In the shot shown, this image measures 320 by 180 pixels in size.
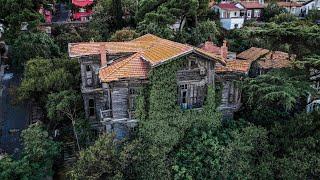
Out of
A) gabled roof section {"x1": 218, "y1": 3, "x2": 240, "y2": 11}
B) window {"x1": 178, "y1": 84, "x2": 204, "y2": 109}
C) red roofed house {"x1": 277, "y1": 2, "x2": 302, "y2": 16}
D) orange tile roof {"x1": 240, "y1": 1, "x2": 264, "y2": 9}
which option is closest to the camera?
window {"x1": 178, "y1": 84, "x2": 204, "y2": 109}

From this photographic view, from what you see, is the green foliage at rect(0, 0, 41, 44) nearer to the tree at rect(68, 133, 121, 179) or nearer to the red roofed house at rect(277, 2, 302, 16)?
the tree at rect(68, 133, 121, 179)

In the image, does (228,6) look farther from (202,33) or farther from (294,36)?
(294,36)

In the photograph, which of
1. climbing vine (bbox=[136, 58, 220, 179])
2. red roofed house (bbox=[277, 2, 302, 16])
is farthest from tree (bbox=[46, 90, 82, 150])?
red roofed house (bbox=[277, 2, 302, 16])

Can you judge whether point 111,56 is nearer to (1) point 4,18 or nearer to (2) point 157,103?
(2) point 157,103

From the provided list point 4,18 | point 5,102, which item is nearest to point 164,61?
point 5,102

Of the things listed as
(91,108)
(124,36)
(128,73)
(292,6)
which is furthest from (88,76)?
→ (292,6)
